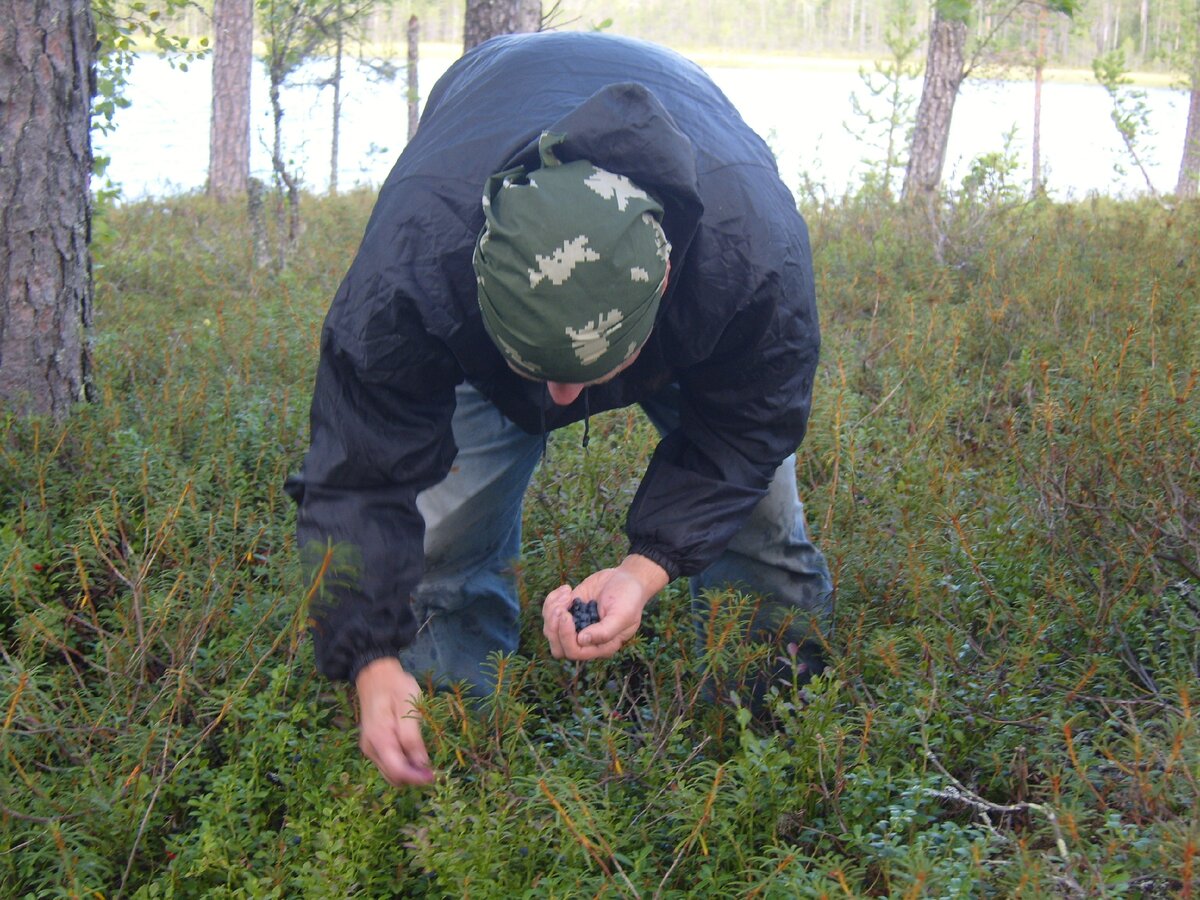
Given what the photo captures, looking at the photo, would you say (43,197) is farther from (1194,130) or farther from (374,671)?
(1194,130)

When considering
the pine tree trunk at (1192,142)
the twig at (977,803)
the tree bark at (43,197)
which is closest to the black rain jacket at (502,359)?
the twig at (977,803)

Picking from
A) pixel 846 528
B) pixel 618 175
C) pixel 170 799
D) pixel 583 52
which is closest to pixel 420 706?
pixel 170 799

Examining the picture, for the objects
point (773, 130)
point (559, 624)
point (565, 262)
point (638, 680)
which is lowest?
point (638, 680)

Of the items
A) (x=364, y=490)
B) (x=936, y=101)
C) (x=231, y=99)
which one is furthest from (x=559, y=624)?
(x=231, y=99)

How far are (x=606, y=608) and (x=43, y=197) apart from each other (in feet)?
9.16

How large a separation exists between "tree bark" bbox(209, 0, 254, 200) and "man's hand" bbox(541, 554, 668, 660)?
11.5m

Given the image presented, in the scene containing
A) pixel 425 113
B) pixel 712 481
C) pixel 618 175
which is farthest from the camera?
pixel 425 113

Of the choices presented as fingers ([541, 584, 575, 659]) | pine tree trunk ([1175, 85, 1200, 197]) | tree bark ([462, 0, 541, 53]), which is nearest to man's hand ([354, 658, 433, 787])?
fingers ([541, 584, 575, 659])

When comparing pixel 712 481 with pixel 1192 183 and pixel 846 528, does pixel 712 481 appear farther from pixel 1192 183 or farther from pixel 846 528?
pixel 1192 183

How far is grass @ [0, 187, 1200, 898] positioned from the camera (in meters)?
2.16

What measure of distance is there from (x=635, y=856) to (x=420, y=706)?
21.0 inches

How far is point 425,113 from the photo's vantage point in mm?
2855

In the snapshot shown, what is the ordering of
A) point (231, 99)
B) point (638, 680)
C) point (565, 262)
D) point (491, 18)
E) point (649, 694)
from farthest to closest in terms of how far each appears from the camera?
1. point (231, 99)
2. point (491, 18)
3. point (638, 680)
4. point (649, 694)
5. point (565, 262)

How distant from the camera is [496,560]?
3213 mm
